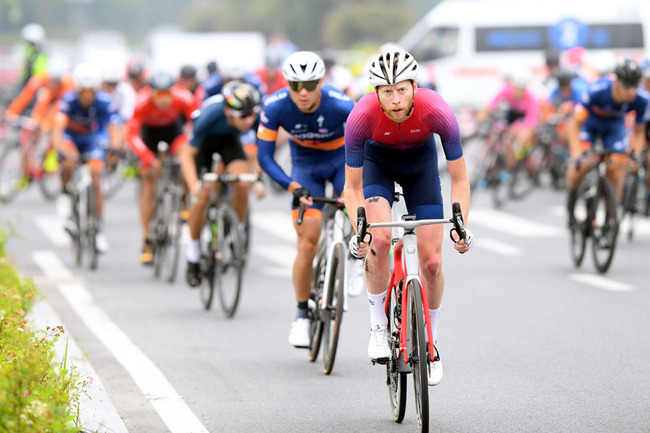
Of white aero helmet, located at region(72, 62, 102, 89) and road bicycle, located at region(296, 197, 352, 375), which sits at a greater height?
white aero helmet, located at region(72, 62, 102, 89)

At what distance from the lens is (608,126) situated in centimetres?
1330

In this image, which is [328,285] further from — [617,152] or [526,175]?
[526,175]

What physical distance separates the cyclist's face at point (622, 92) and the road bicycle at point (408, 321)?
623 cm

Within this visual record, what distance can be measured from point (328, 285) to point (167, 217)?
501 cm

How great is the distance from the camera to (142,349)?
941cm

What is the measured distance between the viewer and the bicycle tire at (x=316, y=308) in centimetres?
882

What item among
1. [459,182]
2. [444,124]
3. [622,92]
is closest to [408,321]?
[459,182]

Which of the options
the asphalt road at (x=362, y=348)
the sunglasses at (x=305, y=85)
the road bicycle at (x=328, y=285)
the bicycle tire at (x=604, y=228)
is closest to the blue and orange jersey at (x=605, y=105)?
the bicycle tire at (x=604, y=228)

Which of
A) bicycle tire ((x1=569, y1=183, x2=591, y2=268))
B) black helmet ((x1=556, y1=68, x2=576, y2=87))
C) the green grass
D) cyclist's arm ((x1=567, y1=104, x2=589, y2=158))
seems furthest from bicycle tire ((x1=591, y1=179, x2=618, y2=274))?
black helmet ((x1=556, y1=68, x2=576, y2=87))

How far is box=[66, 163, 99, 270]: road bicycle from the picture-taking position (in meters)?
14.1

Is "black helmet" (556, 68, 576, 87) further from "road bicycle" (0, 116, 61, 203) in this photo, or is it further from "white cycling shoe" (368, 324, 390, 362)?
"white cycling shoe" (368, 324, 390, 362)

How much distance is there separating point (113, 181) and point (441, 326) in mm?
12856

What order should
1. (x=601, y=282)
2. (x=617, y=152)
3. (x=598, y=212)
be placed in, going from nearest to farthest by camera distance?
(x=601, y=282) → (x=598, y=212) → (x=617, y=152)

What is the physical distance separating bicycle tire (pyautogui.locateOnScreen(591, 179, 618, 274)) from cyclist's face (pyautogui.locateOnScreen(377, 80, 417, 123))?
6047 millimetres
